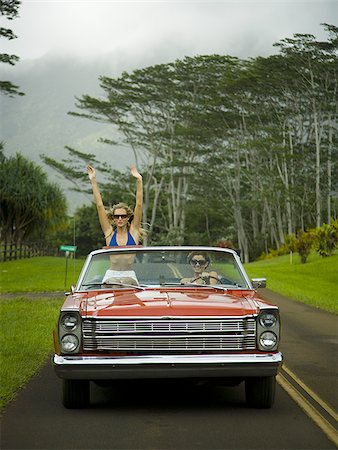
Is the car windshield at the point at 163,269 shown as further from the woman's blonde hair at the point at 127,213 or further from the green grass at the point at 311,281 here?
the green grass at the point at 311,281

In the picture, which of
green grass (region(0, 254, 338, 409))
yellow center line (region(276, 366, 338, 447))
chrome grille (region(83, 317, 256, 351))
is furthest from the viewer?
green grass (region(0, 254, 338, 409))

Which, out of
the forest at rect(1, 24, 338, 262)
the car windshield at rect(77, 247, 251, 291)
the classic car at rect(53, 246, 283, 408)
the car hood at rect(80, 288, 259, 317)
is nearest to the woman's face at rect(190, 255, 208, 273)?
the car windshield at rect(77, 247, 251, 291)

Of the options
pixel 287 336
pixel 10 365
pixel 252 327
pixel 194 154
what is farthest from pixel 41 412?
pixel 194 154

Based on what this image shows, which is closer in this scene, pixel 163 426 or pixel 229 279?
pixel 163 426

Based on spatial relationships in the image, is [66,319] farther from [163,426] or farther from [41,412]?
[163,426]

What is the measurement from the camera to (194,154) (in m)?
74.9

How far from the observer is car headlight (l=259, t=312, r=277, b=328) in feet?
27.8

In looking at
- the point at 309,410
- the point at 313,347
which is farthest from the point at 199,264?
the point at 313,347

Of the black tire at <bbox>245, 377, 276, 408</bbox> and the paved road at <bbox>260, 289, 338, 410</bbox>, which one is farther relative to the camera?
the paved road at <bbox>260, 289, 338, 410</bbox>

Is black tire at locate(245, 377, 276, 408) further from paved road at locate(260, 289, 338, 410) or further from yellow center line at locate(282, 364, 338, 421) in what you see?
paved road at locate(260, 289, 338, 410)

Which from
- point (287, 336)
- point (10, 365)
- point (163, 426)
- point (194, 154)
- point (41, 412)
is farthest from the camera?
point (194, 154)

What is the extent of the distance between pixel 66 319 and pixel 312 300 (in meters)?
16.5

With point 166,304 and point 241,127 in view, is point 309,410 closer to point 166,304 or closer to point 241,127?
point 166,304

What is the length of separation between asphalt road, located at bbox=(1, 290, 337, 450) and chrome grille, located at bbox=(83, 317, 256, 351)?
0.37m
